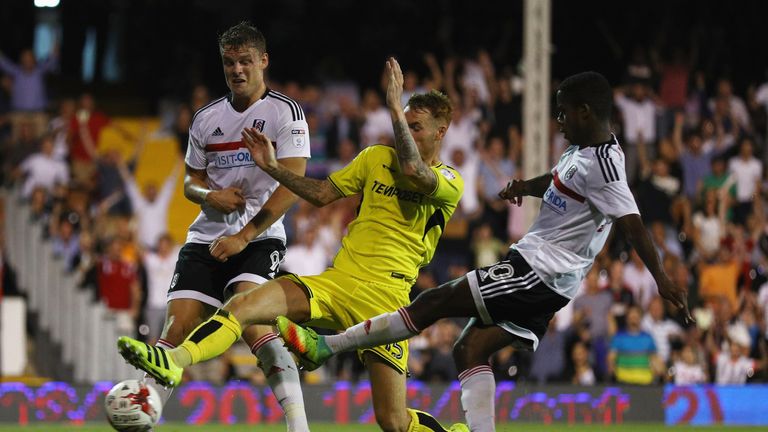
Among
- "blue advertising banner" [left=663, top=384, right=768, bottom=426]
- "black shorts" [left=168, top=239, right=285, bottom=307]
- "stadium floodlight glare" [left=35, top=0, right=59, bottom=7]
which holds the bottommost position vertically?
"blue advertising banner" [left=663, top=384, right=768, bottom=426]

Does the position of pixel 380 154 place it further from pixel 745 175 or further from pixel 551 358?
pixel 745 175

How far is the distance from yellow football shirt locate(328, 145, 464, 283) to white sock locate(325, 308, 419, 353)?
422mm

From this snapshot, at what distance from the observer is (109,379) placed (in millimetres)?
15711

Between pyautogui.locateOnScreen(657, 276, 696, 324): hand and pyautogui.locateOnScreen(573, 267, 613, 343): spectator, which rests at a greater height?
pyautogui.locateOnScreen(657, 276, 696, 324): hand

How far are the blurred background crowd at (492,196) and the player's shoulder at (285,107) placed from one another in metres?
7.77

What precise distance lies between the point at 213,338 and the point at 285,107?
1749mm

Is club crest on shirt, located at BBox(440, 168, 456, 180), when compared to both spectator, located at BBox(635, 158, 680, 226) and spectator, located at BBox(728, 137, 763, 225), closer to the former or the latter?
spectator, located at BBox(635, 158, 680, 226)

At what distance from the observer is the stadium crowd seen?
15.7 meters

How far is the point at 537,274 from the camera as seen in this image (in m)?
7.46

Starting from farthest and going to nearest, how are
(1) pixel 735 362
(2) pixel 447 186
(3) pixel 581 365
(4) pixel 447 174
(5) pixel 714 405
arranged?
(1) pixel 735 362 < (3) pixel 581 365 < (5) pixel 714 405 < (4) pixel 447 174 < (2) pixel 447 186

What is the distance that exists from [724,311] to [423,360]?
12.8 feet

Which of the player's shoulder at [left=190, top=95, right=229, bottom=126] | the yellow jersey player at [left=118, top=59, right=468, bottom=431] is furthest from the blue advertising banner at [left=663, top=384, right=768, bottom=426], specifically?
the player's shoulder at [left=190, top=95, right=229, bottom=126]

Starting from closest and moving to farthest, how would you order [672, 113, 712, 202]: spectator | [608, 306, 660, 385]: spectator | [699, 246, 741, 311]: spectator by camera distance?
[608, 306, 660, 385]: spectator, [699, 246, 741, 311]: spectator, [672, 113, 712, 202]: spectator

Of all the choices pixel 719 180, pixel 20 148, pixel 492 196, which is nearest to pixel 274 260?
pixel 492 196
